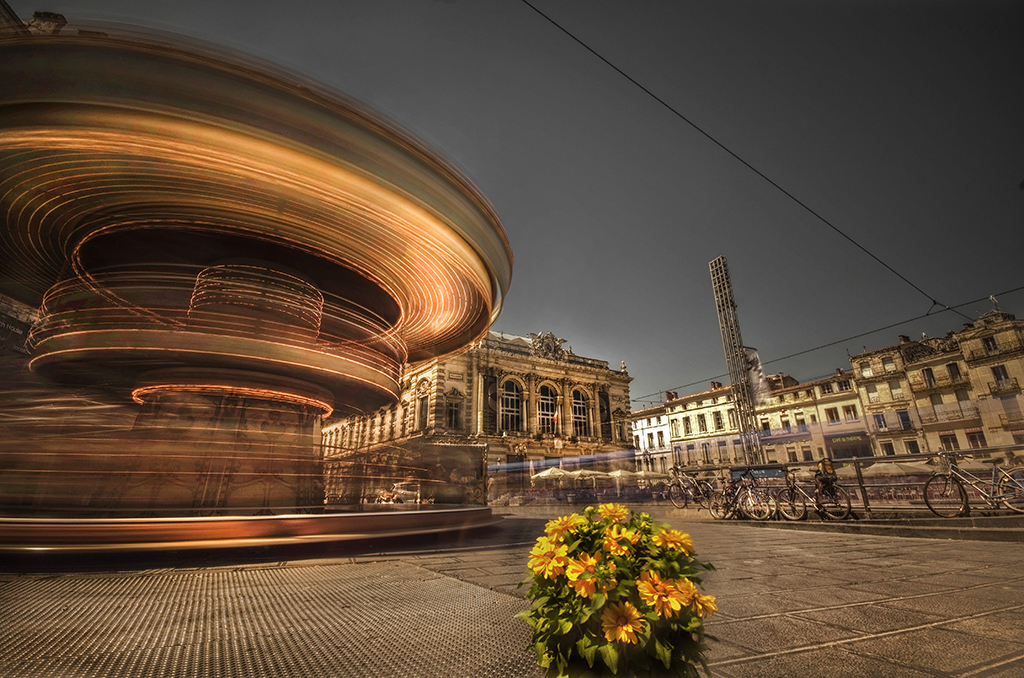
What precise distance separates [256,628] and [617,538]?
8.65ft

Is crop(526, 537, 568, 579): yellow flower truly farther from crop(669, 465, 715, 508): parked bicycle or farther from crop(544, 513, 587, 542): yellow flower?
crop(669, 465, 715, 508): parked bicycle

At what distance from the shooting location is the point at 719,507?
41.4 feet

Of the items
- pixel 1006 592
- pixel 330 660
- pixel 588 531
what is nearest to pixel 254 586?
pixel 330 660

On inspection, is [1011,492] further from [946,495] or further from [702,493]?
[702,493]

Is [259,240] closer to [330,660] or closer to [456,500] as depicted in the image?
[330,660]

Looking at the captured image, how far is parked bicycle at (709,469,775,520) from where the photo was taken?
1110 cm

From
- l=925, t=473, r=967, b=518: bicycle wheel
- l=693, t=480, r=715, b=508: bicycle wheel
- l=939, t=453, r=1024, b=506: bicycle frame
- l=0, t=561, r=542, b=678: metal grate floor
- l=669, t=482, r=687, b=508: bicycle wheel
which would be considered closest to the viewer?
l=0, t=561, r=542, b=678: metal grate floor

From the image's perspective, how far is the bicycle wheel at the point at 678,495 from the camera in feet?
50.6

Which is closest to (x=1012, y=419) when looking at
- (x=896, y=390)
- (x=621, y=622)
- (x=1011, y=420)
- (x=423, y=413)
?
(x=1011, y=420)

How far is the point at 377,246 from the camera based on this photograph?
7.46 m

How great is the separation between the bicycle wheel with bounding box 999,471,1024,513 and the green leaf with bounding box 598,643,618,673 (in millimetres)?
11085

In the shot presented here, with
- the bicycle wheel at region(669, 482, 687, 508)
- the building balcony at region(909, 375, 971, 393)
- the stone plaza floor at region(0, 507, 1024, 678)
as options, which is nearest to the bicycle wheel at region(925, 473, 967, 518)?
the stone plaza floor at region(0, 507, 1024, 678)

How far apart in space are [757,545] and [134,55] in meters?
10.5

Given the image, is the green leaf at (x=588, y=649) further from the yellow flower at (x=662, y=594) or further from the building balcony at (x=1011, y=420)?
the building balcony at (x=1011, y=420)
